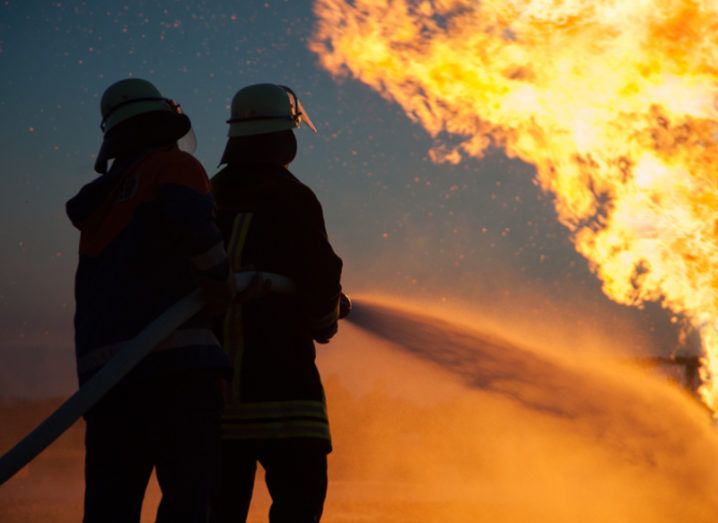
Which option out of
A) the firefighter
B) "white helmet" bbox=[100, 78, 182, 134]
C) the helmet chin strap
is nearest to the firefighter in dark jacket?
the helmet chin strap

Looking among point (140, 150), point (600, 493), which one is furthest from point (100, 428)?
point (600, 493)

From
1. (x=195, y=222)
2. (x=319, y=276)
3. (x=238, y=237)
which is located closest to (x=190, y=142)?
(x=238, y=237)

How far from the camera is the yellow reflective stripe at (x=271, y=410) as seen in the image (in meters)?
5.71

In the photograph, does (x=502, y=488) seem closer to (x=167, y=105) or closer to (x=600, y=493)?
(x=600, y=493)

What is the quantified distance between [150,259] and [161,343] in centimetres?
39

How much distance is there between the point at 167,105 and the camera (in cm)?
557

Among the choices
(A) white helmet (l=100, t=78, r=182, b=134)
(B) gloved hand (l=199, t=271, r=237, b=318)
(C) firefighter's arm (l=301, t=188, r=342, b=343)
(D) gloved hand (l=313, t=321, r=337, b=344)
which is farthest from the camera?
(D) gloved hand (l=313, t=321, r=337, b=344)

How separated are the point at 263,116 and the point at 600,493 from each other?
39.7ft

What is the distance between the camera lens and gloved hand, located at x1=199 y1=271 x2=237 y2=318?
5168 mm

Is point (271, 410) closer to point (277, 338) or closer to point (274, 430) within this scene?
point (274, 430)

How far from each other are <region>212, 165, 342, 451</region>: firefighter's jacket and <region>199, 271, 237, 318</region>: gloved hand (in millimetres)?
491

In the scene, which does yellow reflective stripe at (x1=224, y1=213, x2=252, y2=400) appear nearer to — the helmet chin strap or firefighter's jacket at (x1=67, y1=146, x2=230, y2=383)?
firefighter's jacket at (x1=67, y1=146, x2=230, y2=383)

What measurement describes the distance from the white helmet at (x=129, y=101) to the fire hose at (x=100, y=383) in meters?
0.96

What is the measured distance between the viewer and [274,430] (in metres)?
5.70
